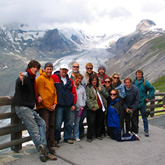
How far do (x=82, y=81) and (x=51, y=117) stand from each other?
1692 millimetres

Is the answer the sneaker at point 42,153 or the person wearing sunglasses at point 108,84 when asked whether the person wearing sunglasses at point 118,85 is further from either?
the sneaker at point 42,153

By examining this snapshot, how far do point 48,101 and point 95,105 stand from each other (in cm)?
168

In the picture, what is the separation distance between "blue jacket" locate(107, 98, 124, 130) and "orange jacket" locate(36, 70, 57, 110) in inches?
81.0

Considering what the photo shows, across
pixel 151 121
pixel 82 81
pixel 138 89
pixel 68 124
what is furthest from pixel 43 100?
pixel 151 121

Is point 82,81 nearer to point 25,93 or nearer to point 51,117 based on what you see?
point 51,117

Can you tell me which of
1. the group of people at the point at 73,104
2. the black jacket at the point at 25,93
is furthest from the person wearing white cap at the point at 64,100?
the black jacket at the point at 25,93

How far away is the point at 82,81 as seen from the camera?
21.2 feet

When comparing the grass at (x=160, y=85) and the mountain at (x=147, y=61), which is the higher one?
the mountain at (x=147, y=61)

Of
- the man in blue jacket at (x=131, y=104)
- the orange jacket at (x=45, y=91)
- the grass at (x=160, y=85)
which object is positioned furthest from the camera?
the grass at (x=160, y=85)

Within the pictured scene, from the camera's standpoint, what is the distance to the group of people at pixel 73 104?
4.55 m

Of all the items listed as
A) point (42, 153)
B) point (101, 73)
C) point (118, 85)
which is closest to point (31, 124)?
point (42, 153)

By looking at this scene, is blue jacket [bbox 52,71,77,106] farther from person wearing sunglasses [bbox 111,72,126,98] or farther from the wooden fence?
person wearing sunglasses [bbox 111,72,126,98]

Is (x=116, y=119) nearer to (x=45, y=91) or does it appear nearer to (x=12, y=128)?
(x=45, y=91)

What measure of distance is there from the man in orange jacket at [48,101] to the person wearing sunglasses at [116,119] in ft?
6.53
